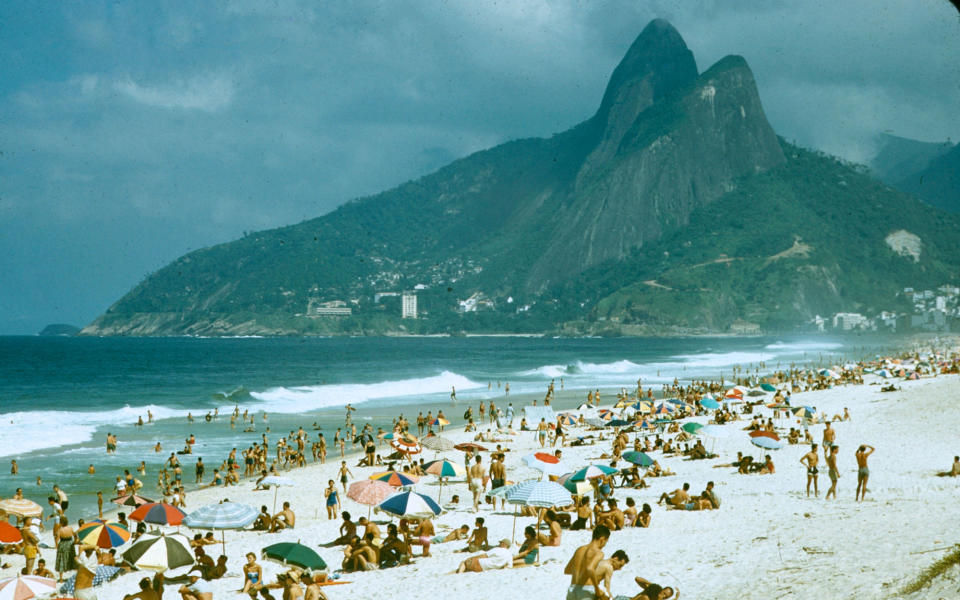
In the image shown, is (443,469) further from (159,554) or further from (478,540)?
(159,554)

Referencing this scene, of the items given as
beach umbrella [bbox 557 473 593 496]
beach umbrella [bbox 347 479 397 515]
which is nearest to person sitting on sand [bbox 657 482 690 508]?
beach umbrella [bbox 557 473 593 496]

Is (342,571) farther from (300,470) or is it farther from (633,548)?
(300,470)

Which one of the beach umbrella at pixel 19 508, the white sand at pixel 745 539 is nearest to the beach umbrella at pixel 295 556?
the white sand at pixel 745 539

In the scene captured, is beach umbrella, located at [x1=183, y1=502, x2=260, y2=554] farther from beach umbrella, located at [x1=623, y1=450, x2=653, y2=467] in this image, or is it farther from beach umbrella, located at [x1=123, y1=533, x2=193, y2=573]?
beach umbrella, located at [x1=623, y1=450, x2=653, y2=467]

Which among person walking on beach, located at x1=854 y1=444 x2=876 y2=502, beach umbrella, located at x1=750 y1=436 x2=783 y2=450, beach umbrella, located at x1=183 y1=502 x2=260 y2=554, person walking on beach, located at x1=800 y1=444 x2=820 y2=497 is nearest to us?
beach umbrella, located at x1=183 y1=502 x2=260 y2=554

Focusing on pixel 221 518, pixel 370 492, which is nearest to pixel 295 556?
pixel 221 518
